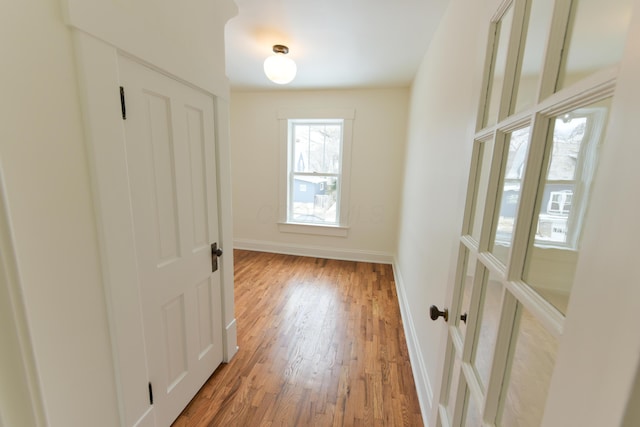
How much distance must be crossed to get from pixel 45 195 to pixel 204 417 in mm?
1427

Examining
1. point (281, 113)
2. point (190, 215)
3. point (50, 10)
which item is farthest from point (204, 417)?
point (281, 113)

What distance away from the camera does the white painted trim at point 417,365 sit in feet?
5.04

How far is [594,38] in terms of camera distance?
443 millimetres

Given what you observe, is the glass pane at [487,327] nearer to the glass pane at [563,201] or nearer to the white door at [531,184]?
the white door at [531,184]

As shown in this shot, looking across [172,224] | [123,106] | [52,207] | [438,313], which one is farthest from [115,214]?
[438,313]

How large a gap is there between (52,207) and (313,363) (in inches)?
70.5

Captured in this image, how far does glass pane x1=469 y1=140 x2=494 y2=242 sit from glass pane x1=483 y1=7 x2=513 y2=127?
79 mm

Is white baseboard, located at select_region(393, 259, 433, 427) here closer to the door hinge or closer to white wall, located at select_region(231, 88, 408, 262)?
white wall, located at select_region(231, 88, 408, 262)

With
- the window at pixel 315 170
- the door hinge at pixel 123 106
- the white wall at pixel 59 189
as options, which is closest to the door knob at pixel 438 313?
the white wall at pixel 59 189

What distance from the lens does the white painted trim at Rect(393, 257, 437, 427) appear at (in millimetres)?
1537

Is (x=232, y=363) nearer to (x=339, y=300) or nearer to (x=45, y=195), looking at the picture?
(x=339, y=300)

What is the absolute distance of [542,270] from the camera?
0.54m

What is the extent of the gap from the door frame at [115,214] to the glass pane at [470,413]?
1.32m

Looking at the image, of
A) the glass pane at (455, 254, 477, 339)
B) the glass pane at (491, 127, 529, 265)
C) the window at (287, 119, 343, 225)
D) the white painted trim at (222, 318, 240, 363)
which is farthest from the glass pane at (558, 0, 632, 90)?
the window at (287, 119, 343, 225)
